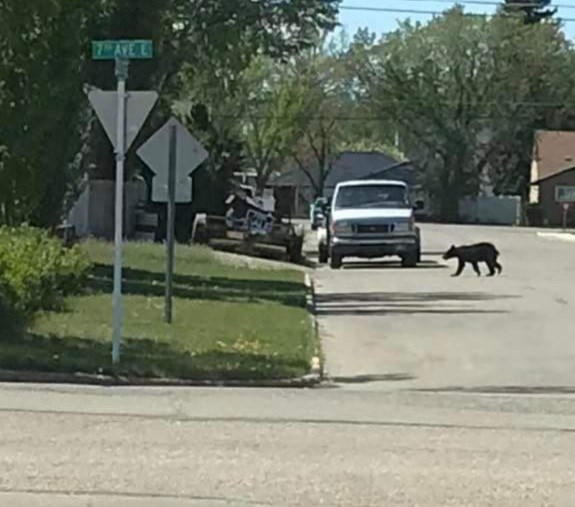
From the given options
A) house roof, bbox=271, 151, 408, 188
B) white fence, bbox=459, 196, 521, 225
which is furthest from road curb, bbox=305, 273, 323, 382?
house roof, bbox=271, 151, 408, 188

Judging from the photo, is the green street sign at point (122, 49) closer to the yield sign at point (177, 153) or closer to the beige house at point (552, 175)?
the yield sign at point (177, 153)

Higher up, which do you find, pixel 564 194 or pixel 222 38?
A: pixel 222 38

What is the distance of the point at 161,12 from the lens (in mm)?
32344

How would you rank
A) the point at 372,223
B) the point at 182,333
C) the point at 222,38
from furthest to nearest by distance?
the point at 222,38 → the point at 372,223 → the point at 182,333

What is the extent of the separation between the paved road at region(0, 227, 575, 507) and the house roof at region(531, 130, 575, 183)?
8155cm

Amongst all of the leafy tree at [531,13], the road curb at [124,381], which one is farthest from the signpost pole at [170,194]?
the leafy tree at [531,13]

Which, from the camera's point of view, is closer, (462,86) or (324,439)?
(324,439)

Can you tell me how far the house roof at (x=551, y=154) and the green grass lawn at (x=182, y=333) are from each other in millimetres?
70319

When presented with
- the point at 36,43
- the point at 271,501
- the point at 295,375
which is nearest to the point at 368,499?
the point at 271,501

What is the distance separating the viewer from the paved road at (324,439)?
933cm

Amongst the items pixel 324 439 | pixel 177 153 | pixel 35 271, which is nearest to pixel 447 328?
pixel 177 153

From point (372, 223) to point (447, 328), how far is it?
18133 millimetres

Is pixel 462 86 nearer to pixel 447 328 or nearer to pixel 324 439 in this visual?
pixel 447 328

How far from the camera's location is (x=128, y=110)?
1681cm
